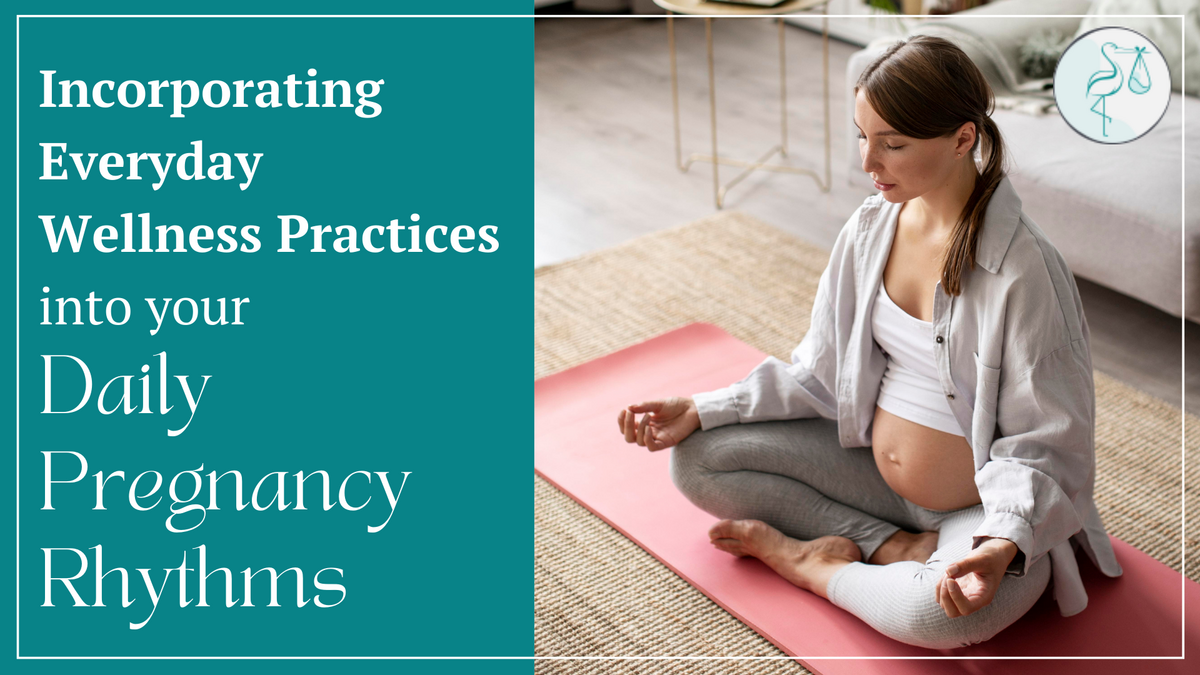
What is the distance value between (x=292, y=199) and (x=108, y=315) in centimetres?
25

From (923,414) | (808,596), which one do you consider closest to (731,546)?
(808,596)

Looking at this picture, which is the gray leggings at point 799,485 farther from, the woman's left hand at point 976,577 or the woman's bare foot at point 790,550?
the woman's left hand at point 976,577

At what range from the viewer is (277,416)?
130 centimetres

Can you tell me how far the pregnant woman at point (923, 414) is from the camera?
4.23ft

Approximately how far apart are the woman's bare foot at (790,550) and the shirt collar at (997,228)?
0.47m

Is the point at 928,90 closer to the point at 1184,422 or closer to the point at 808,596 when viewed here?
the point at 808,596

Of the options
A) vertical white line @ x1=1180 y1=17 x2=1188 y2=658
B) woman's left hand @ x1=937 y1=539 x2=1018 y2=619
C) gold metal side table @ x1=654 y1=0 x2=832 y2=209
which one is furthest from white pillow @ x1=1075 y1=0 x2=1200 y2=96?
woman's left hand @ x1=937 y1=539 x2=1018 y2=619

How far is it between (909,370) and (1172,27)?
1.45 m

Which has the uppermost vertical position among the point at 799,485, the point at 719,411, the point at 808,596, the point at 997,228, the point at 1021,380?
the point at 997,228

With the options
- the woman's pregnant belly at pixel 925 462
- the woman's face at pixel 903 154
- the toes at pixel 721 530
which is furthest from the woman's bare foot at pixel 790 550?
the woman's face at pixel 903 154

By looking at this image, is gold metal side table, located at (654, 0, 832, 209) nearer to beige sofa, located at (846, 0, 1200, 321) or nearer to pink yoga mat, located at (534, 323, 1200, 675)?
beige sofa, located at (846, 0, 1200, 321)

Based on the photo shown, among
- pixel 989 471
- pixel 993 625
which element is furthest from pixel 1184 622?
pixel 989 471

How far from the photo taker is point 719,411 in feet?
5.33

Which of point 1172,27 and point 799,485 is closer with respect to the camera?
point 799,485
